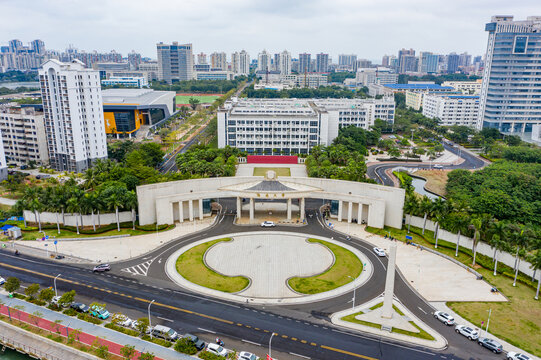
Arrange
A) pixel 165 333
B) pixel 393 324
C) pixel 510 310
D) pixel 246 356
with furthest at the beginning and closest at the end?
pixel 510 310, pixel 393 324, pixel 165 333, pixel 246 356

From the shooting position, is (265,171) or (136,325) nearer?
(136,325)

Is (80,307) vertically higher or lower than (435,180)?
higher

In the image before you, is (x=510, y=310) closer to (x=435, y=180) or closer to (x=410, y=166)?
(x=435, y=180)

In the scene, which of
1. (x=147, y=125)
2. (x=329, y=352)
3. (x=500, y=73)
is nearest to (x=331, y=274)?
(x=329, y=352)

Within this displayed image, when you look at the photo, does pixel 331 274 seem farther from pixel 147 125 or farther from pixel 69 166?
pixel 147 125

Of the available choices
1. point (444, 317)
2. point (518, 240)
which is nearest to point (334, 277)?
point (444, 317)

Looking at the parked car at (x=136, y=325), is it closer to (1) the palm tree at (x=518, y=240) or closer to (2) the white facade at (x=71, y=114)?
(1) the palm tree at (x=518, y=240)

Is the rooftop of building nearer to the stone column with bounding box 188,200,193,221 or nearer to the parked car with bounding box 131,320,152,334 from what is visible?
the stone column with bounding box 188,200,193,221
